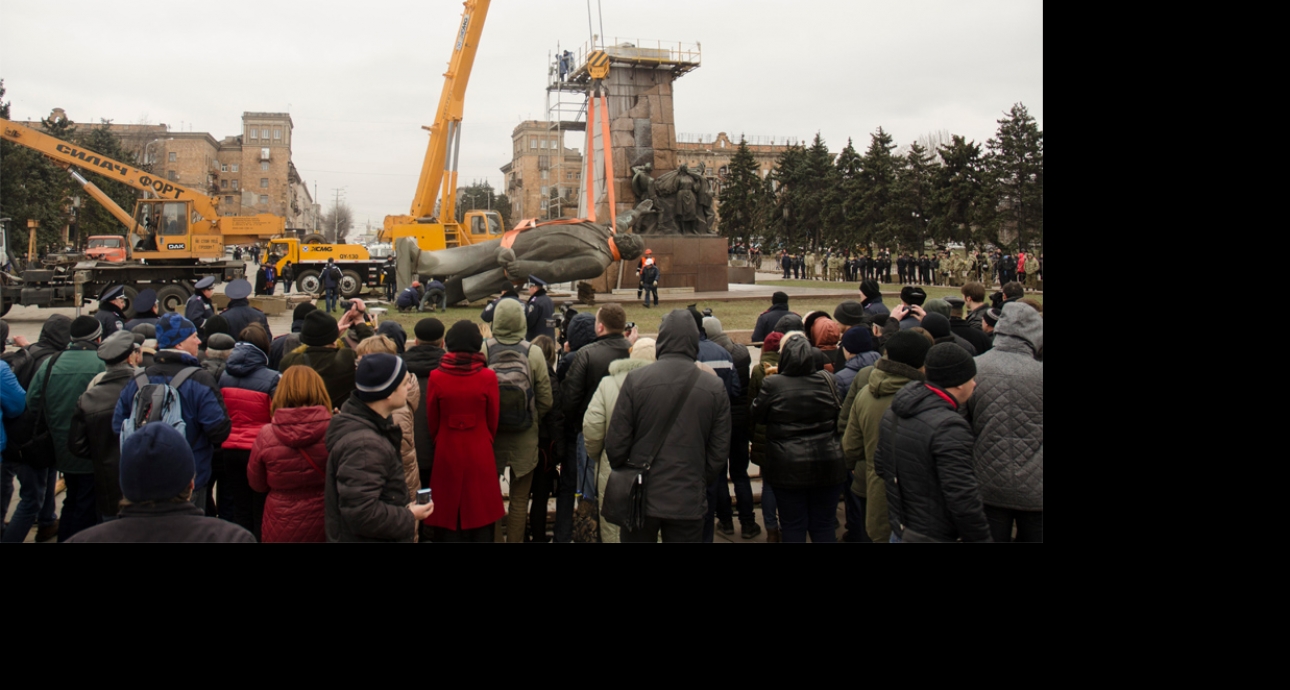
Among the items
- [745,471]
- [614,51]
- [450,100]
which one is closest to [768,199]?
[614,51]

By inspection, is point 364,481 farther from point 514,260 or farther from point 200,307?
point 514,260

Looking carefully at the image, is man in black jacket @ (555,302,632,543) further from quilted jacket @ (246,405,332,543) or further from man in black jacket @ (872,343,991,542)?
man in black jacket @ (872,343,991,542)

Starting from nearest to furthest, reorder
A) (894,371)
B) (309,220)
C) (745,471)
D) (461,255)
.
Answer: (894,371), (745,471), (461,255), (309,220)

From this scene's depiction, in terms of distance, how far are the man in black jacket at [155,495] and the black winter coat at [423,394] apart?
165cm

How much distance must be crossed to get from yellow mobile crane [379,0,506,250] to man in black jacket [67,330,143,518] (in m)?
16.3

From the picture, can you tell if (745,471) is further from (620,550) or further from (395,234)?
(395,234)

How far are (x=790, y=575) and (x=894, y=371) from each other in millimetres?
1148

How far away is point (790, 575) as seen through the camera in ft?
11.6

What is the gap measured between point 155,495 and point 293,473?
3.62 feet

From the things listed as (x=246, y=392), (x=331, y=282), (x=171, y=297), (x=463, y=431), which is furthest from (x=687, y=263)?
(x=463, y=431)

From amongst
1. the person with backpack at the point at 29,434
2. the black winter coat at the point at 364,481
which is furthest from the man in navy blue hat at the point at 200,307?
the black winter coat at the point at 364,481

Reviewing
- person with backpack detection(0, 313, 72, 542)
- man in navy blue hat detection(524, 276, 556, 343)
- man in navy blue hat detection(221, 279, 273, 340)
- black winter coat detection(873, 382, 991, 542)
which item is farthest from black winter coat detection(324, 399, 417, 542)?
man in navy blue hat detection(524, 276, 556, 343)

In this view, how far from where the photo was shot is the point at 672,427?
370cm

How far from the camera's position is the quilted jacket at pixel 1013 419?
12.2 ft
